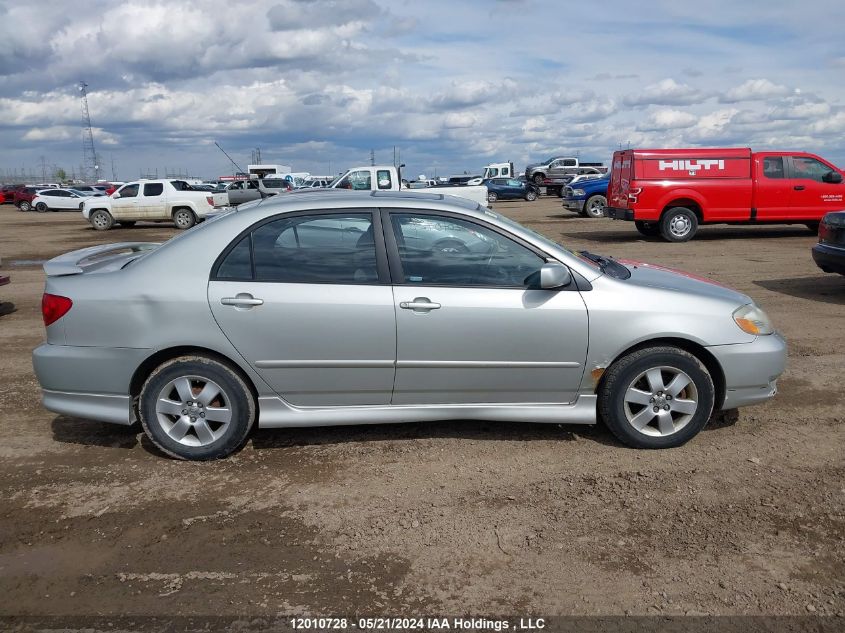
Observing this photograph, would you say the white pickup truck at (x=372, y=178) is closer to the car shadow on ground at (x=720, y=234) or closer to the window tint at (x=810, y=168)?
the car shadow on ground at (x=720, y=234)

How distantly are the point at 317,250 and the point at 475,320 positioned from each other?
3.47 feet

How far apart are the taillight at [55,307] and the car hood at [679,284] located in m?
3.45

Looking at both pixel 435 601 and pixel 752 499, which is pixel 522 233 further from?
pixel 435 601

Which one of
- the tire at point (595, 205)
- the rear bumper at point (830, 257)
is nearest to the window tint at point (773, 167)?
the rear bumper at point (830, 257)

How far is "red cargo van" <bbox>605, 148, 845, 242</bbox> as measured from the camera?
52.7ft

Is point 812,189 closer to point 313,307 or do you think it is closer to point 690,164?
point 690,164

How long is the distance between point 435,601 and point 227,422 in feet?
6.35

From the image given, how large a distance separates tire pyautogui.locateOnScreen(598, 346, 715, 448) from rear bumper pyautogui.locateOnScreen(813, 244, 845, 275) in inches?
231

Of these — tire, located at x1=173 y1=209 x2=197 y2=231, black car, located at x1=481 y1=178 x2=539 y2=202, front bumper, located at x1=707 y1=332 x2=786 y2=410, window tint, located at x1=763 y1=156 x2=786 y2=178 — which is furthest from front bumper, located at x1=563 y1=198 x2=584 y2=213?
front bumper, located at x1=707 y1=332 x2=786 y2=410

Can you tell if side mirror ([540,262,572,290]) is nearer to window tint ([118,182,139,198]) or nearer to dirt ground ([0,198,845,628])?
dirt ground ([0,198,845,628])

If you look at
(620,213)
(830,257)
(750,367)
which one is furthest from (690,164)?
(750,367)

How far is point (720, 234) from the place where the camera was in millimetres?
18516

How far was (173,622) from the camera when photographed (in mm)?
2979

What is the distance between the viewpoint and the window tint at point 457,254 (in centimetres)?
446
